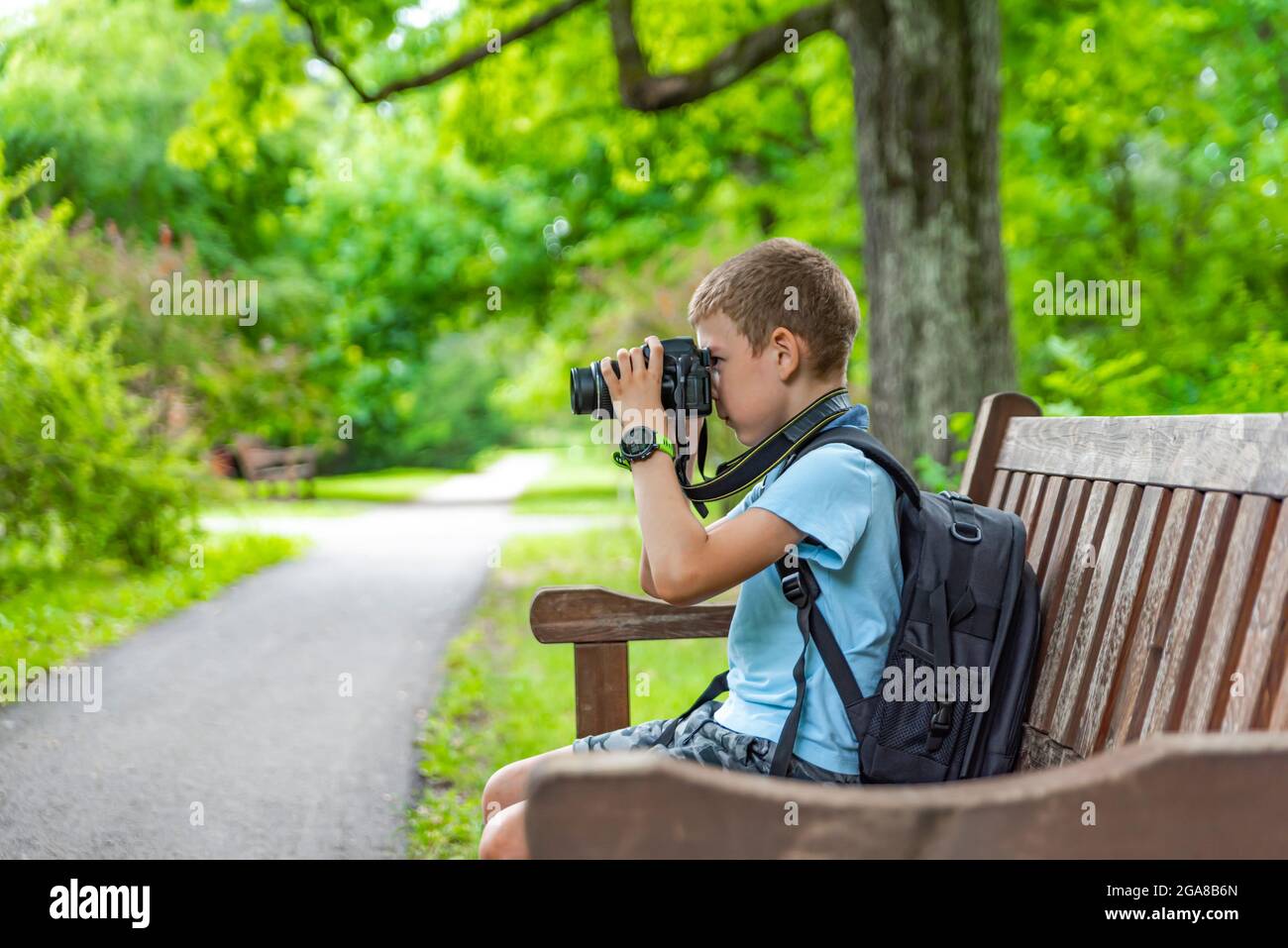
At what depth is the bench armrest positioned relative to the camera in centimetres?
282

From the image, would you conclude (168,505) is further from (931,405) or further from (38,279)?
(931,405)

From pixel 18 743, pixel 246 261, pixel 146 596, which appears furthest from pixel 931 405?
pixel 246 261

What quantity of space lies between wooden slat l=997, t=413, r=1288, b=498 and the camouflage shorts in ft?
2.40

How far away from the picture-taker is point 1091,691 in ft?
6.82

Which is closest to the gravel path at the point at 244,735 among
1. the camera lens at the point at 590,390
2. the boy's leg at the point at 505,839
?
the boy's leg at the point at 505,839

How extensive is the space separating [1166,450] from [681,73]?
6.02 m

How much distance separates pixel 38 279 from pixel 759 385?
27.9 ft

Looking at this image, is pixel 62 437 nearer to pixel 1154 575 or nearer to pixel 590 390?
pixel 590 390

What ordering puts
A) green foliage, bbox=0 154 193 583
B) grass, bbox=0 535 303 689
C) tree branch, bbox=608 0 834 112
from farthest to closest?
green foliage, bbox=0 154 193 583
tree branch, bbox=608 0 834 112
grass, bbox=0 535 303 689

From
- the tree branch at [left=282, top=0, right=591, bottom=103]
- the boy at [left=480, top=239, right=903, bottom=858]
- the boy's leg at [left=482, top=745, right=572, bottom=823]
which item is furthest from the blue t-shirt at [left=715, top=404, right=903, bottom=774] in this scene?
the tree branch at [left=282, top=0, right=591, bottom=103]

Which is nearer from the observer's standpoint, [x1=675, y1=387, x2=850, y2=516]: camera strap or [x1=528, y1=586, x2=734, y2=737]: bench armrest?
[x1=675, y1=387, x2=850, y2=516]: camera strap

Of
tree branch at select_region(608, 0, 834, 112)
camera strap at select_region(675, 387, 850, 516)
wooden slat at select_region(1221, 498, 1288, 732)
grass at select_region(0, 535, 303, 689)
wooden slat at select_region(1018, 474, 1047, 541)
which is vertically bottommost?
grass at select_region(0, 535, 303, 689)

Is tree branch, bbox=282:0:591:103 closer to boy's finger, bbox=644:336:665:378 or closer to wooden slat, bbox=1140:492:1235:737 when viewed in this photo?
boy's finger, bbox=644:336:665:378

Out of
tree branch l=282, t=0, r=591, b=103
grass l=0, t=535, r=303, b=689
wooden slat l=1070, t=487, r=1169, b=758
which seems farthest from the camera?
tree branch l=282, t=0, r=591, b=103
